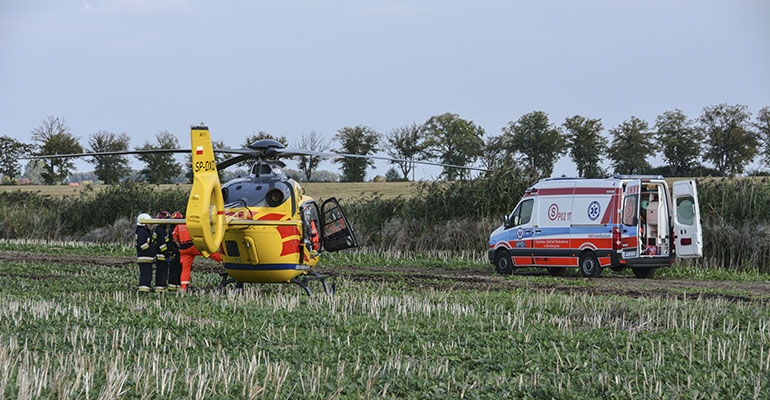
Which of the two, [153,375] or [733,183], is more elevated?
[733,183]

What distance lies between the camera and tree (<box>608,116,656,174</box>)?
66188mm

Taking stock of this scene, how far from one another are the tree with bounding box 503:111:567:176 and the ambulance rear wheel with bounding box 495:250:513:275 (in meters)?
45.3

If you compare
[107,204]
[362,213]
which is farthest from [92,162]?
[362,213]

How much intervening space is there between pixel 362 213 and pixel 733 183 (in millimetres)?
13596

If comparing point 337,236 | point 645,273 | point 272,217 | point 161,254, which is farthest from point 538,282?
point 161,254

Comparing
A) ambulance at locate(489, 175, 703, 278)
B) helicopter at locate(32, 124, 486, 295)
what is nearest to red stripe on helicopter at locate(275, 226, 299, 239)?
helicopter at locate(32, 124, 486, 295)

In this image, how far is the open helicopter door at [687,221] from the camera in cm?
2278

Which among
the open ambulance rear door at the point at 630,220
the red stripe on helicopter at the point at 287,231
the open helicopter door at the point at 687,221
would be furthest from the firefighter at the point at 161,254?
the open helicopter door at the point at 687,221

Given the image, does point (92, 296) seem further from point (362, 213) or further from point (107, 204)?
point (107, 204)

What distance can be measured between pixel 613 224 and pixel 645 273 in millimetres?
2270

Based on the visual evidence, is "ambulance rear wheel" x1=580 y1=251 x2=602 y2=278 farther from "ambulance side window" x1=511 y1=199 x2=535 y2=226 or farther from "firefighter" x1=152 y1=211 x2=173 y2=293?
"firefighter" x1=152 y1=211 x2=173 y2=293

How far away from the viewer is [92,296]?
53.4 ft

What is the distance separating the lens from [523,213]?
24922 millimetres

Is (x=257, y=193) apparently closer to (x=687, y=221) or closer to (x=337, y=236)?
(x=337, y=236)
